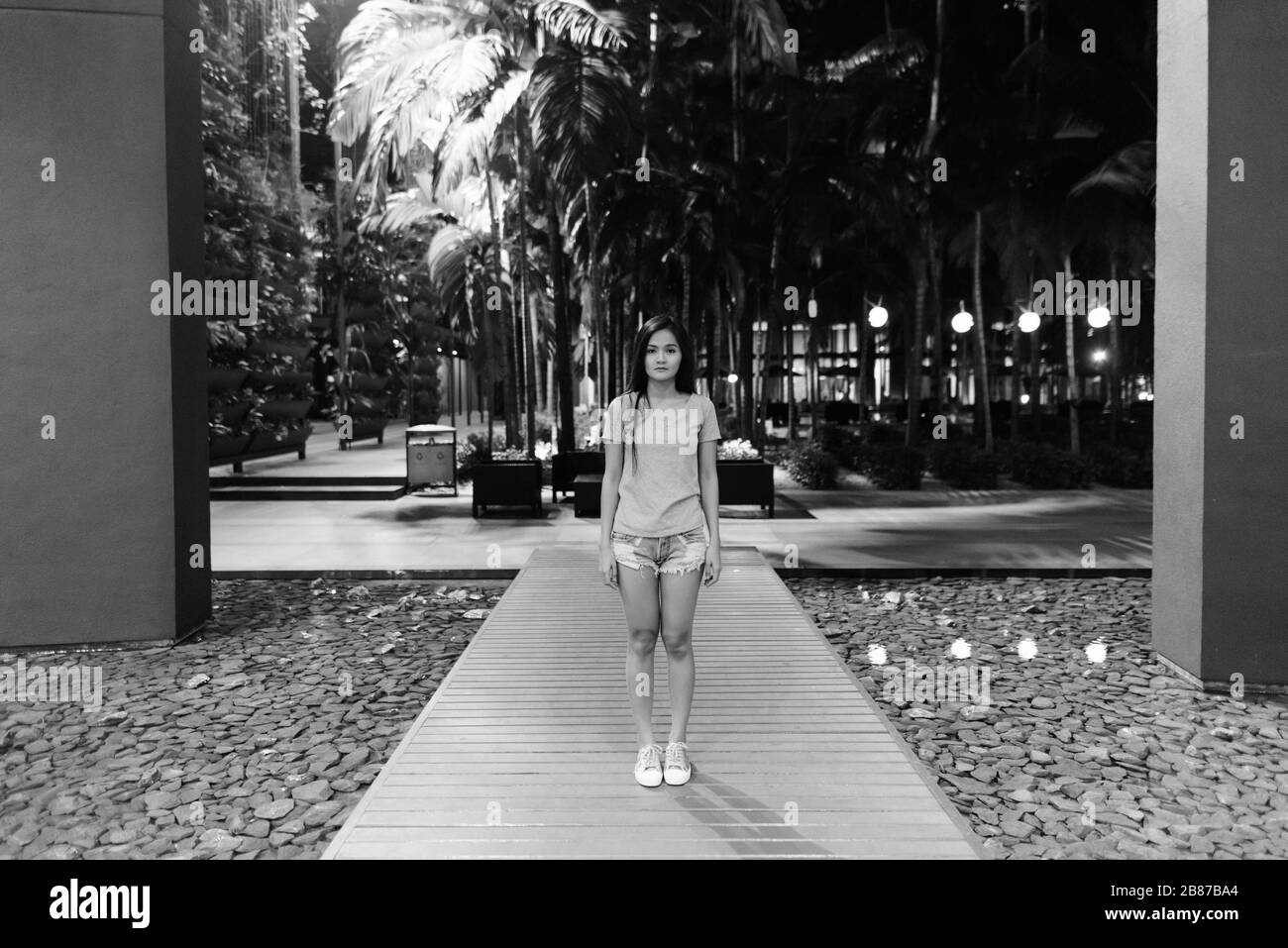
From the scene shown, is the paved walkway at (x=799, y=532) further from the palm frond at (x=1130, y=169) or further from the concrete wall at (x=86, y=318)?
the palm frond at (x=1130, y=169)

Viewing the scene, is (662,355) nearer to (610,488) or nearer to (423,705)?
(610,488)

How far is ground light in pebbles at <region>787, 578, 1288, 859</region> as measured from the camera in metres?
4.17

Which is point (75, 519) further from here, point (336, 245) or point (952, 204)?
point (336, 245)

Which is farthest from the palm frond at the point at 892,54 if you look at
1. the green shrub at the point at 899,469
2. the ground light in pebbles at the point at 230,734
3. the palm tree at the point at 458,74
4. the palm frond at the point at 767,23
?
the ground light in pebbles at the point at 230,734

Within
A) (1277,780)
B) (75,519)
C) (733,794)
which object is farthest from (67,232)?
(1277,780)

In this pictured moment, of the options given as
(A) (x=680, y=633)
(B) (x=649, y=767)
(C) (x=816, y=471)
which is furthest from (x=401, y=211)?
(B) (x=649, y=767)

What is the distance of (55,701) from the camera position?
6031 mm

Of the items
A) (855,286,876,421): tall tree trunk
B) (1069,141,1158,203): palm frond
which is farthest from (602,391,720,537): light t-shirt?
(855,286,876,421): tall tree trunk

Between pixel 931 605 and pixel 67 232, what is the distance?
7.07 metres

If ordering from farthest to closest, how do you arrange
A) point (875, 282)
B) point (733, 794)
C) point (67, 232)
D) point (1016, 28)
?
point (875, 282) < point (1016, 28) < point (67, 232) < point (733, 794)

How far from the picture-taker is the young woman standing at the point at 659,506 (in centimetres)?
418

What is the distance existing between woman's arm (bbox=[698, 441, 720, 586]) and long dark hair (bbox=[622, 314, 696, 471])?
0.27 meters

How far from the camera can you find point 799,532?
12.7m
